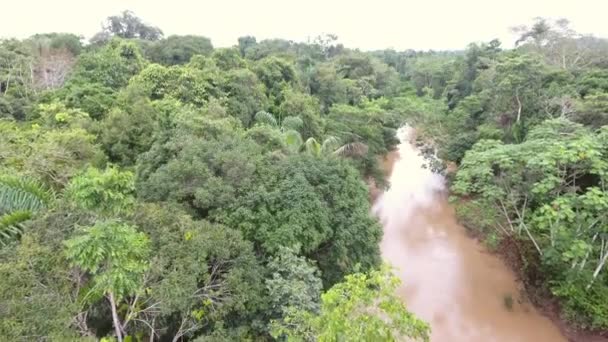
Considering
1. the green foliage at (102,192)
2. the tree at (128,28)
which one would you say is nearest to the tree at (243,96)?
the green foliage at (102,192)

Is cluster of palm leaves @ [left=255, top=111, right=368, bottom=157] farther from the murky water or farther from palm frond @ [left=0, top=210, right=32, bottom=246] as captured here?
palm frond @ [left=0, top=210, right=32, bottom=246]

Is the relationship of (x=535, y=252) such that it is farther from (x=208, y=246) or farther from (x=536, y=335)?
(x=208, y=246)

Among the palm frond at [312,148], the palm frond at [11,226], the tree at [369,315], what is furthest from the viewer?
the palm frond at [312,148]

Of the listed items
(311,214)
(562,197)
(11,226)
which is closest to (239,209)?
(311,214)

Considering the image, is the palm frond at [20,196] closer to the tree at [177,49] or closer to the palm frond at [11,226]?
the palm frond at [11,226]

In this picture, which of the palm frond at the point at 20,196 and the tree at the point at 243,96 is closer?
the palm frond at the point at 20,196

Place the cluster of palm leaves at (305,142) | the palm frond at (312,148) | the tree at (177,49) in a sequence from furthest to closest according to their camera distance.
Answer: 1. the tree at (177,49)
2. the cluster of palm leaves at (305,142)
3. the palm frond at (312,148)

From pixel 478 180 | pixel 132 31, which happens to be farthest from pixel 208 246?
pixel 132 31
